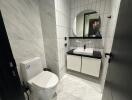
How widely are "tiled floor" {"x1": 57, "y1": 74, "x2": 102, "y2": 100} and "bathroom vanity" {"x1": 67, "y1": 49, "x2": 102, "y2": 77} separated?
0.30 metres

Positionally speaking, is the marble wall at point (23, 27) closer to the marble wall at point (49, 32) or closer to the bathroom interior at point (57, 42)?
the bathroom interior at point (57, 42)

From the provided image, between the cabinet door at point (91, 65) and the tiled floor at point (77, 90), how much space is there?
1.04ft

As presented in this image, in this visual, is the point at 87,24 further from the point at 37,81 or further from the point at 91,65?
the point at 37,81

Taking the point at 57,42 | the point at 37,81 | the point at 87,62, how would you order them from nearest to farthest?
the point at 37,81
the point at 57,42
the point at 87,62

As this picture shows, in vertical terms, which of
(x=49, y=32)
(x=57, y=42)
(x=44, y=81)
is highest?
(x=49, y=32)

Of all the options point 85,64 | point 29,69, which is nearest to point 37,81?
point 29,69

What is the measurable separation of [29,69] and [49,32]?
882 millimetres

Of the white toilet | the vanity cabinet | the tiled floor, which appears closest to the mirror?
the vanity cabinet

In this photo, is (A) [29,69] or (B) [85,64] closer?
(A) [29,69]

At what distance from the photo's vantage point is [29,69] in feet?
4.17

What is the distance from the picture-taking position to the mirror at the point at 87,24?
178 centimetres

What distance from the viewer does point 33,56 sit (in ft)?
4.99

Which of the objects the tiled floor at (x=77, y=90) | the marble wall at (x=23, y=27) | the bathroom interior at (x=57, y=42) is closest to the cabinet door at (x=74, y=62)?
the bathroom interior at (x=57, y=42)

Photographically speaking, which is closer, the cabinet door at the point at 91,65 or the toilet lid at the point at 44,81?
the toilet lid at the point at 44,81
